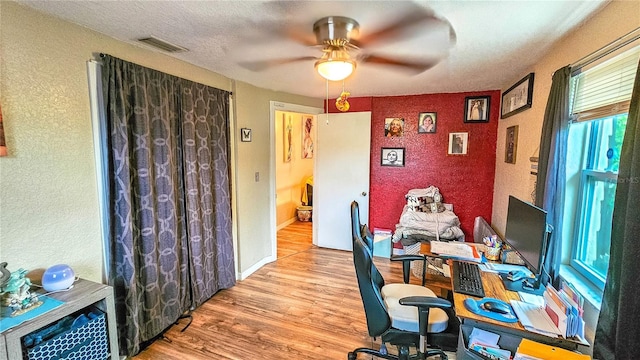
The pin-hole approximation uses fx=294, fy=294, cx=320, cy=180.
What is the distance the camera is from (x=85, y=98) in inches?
70.5

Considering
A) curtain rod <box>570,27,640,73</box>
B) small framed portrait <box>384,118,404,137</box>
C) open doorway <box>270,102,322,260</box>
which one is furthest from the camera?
open doorway <box>270,102,322,260</box>

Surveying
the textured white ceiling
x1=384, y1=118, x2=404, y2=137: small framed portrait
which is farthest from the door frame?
x1=384, y1=118, x2=404, y2=137: small framed portrait

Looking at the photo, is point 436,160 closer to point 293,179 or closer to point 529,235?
point 529,235

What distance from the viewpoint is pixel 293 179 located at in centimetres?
575

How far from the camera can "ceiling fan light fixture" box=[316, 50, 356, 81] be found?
1.64 m

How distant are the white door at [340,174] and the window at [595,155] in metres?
2.44

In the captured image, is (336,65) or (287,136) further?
(287,136)

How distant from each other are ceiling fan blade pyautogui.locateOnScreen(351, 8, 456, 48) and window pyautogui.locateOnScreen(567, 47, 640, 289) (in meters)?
0.77

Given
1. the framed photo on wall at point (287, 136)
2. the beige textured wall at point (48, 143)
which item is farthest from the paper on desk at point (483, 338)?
the framed photo on wall at point (287, 136)

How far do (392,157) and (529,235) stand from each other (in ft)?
7.92

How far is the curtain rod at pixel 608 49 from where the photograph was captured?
3.90ft

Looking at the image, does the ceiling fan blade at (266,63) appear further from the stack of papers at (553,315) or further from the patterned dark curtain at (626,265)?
the stack of papers at (553,315)

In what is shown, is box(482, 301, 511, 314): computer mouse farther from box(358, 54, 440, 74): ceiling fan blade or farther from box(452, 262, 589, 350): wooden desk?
box(358, 54, 440, 74): ceiling fan blade

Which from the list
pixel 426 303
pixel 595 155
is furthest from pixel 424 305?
pixel 595 155
